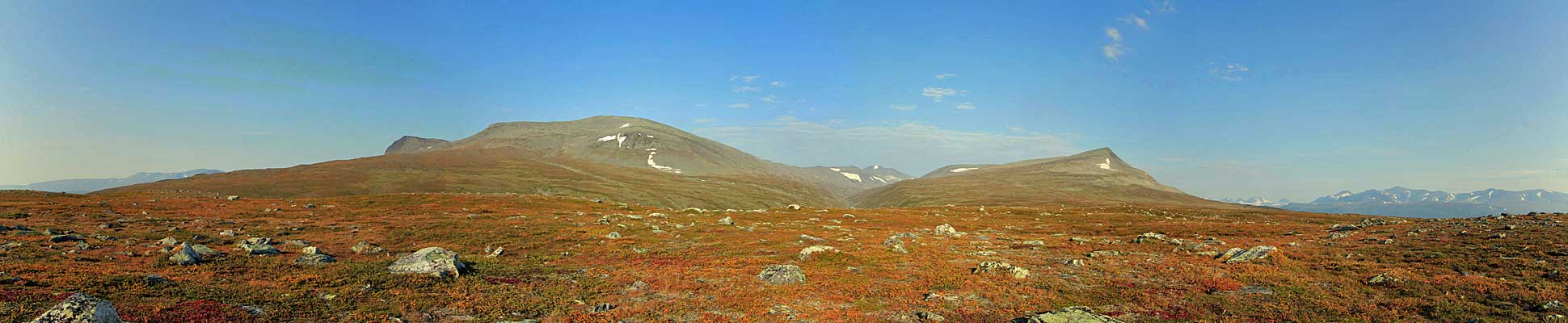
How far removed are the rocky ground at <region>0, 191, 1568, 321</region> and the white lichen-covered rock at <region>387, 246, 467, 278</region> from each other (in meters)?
0.13

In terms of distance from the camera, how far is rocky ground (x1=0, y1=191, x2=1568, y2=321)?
1841 centimetres

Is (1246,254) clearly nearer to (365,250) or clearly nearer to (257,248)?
(365,250)

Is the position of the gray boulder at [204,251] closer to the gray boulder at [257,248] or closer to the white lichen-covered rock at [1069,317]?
the gray boulder at [257,248]

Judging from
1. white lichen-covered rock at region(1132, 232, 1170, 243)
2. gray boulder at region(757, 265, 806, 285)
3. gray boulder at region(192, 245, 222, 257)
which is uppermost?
white lichen-covered rock at region(1132, 232, 1170, 243)

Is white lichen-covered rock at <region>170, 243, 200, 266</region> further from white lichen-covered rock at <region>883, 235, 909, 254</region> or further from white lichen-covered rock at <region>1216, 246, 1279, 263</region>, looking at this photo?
white lichen-covered rock at <region>1216, 246, 1279, 263</region>

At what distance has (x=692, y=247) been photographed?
3888cm

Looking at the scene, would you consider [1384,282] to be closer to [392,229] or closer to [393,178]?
Answer: [392,229]

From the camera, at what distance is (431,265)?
25.0 meters

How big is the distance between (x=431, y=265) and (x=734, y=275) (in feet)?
45.3

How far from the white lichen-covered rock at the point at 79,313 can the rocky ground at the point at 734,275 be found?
0.06 metres

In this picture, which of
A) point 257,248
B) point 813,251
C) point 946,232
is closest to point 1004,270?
point 813,251

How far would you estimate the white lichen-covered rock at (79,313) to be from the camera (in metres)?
13.0

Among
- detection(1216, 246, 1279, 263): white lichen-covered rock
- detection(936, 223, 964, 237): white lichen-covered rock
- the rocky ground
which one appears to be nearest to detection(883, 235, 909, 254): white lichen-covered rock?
the rocky ground

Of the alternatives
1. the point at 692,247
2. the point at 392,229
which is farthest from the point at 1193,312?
the point at 392,229
